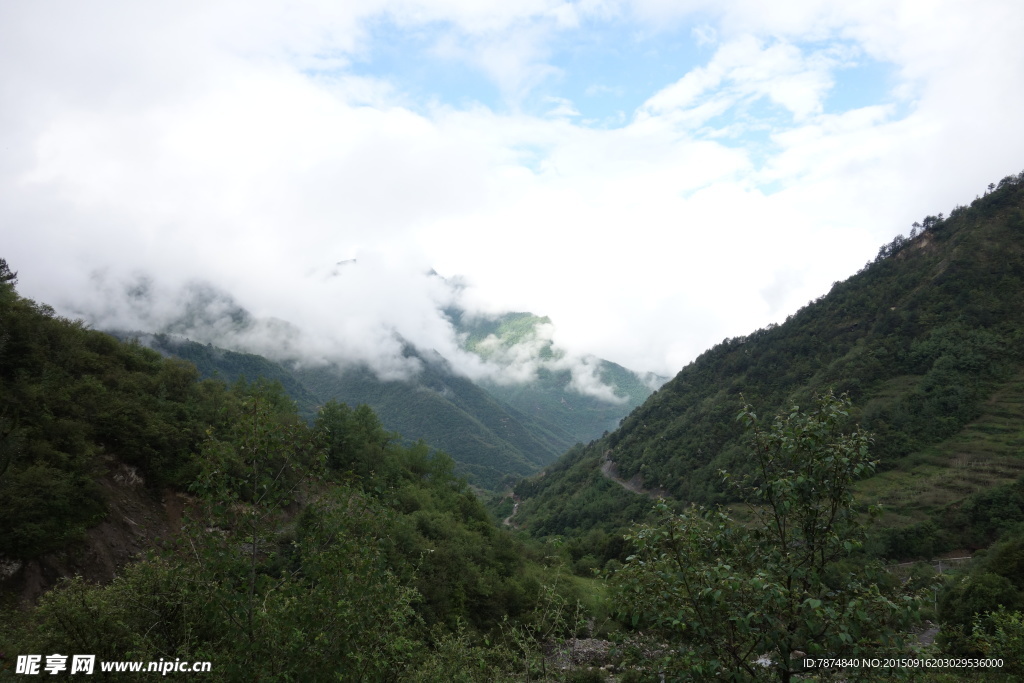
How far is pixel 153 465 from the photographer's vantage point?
103ft

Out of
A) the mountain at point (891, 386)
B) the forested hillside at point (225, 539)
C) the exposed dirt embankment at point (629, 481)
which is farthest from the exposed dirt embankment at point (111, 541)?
the exposed dirt embankment at point (629, 481)

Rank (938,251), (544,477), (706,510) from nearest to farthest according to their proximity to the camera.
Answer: (706,510) → (938,251) → (544,477)

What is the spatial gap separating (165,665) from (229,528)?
3.14m

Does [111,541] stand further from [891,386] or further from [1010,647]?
[891,386]

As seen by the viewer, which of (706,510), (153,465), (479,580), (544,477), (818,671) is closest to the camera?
(818,671)

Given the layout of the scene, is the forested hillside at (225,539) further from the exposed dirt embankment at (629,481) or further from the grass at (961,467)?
the exposed dirt embankment at (629,481)

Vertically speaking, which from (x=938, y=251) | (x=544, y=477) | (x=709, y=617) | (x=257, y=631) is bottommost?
(x=544, y=477)

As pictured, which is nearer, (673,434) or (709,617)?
(709,617)

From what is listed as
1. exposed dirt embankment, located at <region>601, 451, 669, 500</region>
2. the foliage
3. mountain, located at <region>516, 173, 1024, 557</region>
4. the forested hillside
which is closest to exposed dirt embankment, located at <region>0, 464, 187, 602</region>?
the forested hillside

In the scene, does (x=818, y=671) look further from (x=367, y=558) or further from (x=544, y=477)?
(x=544, y=477)

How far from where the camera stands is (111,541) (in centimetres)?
2558

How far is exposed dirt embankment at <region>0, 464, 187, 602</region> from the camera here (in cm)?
2089

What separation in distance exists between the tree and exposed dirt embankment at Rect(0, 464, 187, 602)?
18.8 meters

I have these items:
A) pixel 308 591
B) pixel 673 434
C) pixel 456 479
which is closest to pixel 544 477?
pixel 673 434
